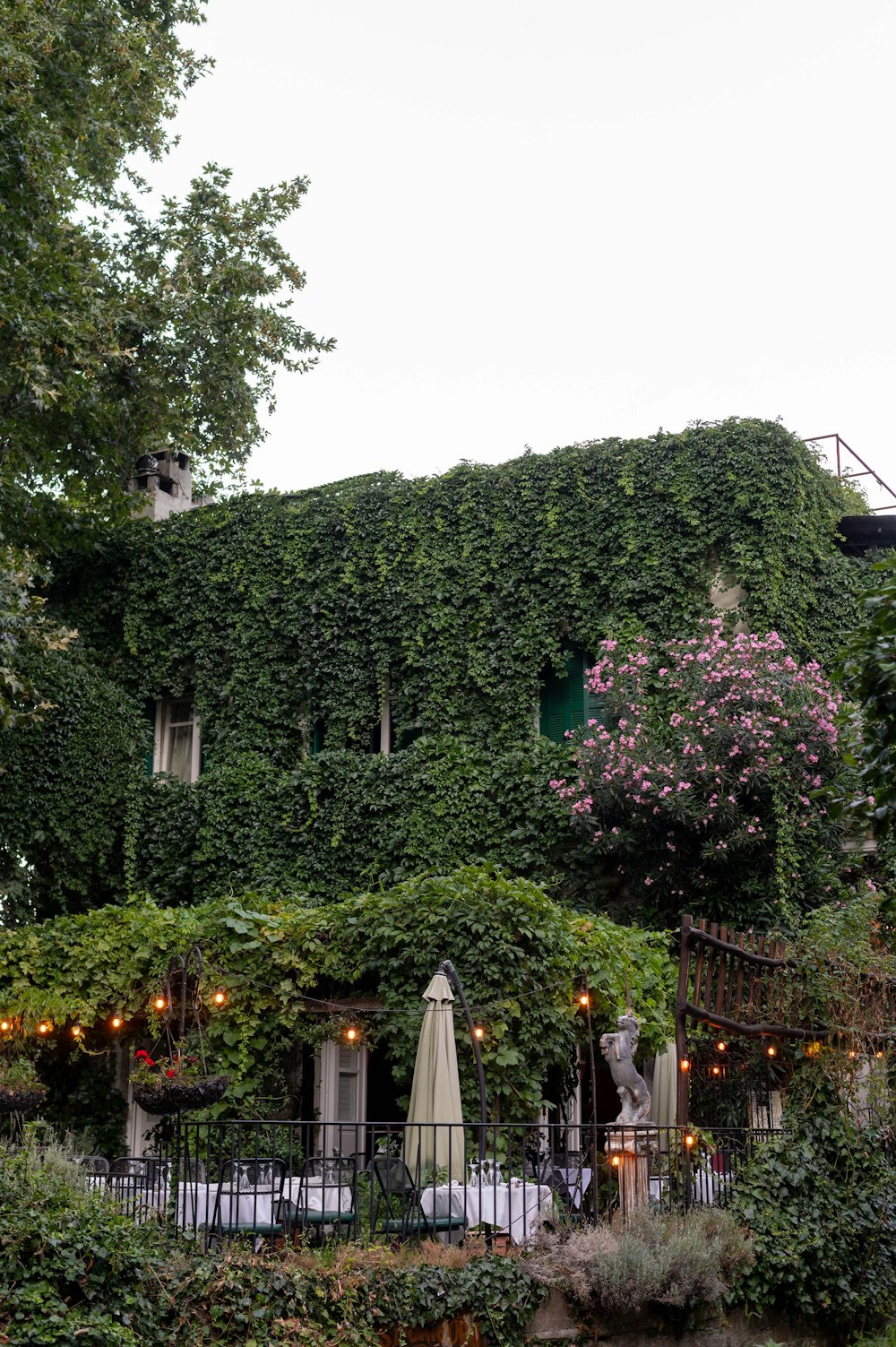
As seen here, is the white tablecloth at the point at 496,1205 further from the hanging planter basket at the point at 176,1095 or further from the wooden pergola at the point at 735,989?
the hanging planter basket at the point at 176,1095

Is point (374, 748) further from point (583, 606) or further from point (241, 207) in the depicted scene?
point (241, 207)

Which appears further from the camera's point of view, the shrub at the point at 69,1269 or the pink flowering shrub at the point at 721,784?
the pink flowering shrub at the point at 721,784

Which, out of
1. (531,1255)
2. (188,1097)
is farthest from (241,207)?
(531,1255)

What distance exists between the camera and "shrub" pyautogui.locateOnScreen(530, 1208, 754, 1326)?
28.7 ft

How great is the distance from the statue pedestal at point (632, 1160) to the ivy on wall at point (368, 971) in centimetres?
114

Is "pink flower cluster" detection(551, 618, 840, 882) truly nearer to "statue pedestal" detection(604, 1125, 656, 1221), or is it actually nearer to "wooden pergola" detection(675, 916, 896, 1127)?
"wooden pergola" detection(675, 916, 896, 1127)

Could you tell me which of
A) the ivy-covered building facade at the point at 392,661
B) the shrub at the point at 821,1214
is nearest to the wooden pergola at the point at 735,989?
the shrub at the point at 821,1214

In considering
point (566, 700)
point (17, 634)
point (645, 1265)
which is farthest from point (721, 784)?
point (17, 634)

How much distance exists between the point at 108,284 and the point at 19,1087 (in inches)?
443

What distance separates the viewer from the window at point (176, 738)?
18859 millimetres

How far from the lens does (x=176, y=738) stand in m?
19.2

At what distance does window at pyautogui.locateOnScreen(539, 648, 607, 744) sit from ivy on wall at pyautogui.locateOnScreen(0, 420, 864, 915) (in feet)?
0.57

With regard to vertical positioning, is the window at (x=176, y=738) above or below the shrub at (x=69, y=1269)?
above

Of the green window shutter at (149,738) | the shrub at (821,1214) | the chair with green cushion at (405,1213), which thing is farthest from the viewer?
the green window shutter at (149,738)
